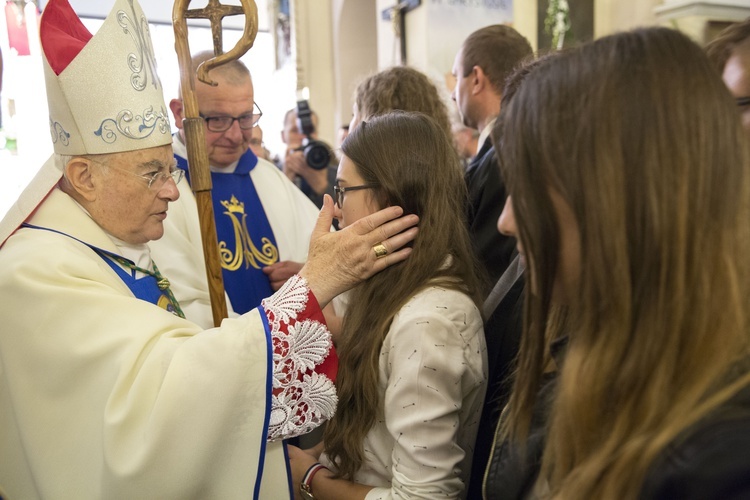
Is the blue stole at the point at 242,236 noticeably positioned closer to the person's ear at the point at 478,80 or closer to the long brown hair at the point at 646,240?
the person's ear at the point at 478,80

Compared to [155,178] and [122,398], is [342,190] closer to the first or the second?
[155,178]

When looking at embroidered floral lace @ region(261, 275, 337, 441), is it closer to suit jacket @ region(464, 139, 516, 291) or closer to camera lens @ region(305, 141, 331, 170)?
suit jacket @ region(464, 139, 516, 291)

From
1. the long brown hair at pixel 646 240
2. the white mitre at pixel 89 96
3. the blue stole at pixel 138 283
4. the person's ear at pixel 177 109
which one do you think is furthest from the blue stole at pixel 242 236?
the long brown hair at pixel 646 240

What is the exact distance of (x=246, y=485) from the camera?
1536 millimetres

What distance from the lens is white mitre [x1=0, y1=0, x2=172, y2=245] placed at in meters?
1.80

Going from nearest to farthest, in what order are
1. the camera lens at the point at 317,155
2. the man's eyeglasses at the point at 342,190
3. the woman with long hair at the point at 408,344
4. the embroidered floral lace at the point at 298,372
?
the woman with long hair at the point at 408,344
the embroidered floral lace at the point at 298,372
the man's eyeglasses at the point at 342,190
the camera lens at the point at 317,155

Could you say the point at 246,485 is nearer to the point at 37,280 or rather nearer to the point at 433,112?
the point at 37,280

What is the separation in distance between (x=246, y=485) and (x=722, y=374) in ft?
3.48

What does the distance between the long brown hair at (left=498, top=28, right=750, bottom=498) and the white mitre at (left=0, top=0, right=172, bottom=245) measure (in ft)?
4.16

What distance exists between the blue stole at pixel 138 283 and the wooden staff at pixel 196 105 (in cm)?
17

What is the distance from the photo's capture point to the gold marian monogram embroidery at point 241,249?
2.74 metres

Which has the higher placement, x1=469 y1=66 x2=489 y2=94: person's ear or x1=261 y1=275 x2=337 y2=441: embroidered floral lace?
x1=469 y1=66 x2=489 y2=94: person's ear

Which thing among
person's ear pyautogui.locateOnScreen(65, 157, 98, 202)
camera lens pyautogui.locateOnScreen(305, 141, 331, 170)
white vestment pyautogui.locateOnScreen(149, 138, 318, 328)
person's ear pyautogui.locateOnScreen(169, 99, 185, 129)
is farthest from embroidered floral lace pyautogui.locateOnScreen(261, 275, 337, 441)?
camera lens pyautogui.locateOnScreen(305, 141, 331, 170)

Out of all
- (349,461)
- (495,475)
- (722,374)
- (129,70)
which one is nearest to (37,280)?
(129,70)
